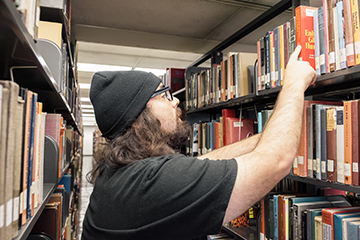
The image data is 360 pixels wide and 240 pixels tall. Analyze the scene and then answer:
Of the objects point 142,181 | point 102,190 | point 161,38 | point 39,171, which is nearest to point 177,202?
point 142,181

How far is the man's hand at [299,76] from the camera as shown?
102 cm

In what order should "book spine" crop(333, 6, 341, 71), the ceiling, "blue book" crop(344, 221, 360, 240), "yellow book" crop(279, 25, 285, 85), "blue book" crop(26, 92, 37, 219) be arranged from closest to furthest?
"blue book" crop(26, 92, 37, 219) → "blue book" crop(344, 221, 360, 240) → "book spine" crop(333, 6, 341, 71) → "yellow book" crop(279, 25, 285, 85) → the ceiling

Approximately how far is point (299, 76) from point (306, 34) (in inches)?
12.2

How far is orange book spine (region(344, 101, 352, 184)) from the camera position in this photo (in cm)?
106

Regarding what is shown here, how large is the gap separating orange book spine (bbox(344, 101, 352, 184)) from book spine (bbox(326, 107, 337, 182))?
5cm

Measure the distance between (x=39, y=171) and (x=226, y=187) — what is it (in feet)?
2.06

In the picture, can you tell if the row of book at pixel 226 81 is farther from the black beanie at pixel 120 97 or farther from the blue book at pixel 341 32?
the black beanie at pixel 120 97

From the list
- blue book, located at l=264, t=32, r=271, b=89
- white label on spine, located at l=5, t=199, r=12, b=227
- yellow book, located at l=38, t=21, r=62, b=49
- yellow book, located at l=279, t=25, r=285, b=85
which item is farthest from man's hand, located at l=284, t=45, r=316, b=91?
yellow book, located at l=38, t=21, r=62, b=49

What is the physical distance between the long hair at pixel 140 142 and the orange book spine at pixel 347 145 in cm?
73

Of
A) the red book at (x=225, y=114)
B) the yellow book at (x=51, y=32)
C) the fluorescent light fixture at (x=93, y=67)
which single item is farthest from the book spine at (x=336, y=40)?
the fluorescent light fixture at (x=93, y=67)

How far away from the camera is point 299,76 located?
1.07 metres

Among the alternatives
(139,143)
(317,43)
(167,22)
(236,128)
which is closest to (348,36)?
(317,43)

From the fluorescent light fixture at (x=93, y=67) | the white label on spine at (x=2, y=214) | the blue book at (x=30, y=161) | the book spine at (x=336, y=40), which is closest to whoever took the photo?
the white label on spine at (x=2, y=214)

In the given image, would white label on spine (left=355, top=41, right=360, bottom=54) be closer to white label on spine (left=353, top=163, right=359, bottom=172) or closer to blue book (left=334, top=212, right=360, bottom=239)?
white label on spine (left=353, top=163, right=359, bottom=172)
